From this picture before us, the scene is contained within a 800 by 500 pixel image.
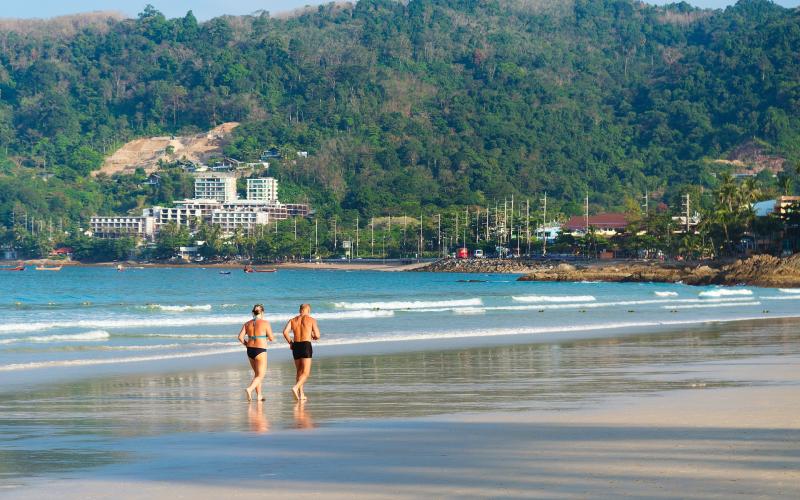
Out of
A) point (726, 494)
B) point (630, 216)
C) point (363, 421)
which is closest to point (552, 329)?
point (363, 421)

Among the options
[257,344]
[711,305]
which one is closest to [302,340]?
[257,344]

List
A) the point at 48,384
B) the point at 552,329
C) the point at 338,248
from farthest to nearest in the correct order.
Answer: the point at 338,248, the point at 552,329, the point at 48,384

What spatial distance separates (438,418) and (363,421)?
936 millimetres

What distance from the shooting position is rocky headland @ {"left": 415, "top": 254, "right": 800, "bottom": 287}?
261 feet

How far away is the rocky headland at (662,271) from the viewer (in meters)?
79.4

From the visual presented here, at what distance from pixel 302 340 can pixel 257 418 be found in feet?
6.23

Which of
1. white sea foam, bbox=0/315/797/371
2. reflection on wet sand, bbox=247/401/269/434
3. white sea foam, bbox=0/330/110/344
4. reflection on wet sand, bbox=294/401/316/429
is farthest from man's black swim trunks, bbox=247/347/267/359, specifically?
white sea foam, bbox=0/330/110/344

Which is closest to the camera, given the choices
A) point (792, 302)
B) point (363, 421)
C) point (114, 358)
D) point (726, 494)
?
point (726, 494)

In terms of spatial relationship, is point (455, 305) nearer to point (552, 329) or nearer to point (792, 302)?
point (792, 302)

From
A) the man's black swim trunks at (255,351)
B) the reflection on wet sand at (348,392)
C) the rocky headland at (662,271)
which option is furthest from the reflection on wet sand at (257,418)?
the rocky headland at (662,271)

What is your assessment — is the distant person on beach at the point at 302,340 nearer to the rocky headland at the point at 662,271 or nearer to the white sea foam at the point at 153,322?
the white sea foam at the point at 153,322

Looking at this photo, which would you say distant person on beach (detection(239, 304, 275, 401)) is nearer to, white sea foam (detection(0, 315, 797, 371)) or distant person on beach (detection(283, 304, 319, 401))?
distant person on beach (detection(283, 304, 319, 401))

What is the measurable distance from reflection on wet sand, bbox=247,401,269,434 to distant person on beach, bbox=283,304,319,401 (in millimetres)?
613

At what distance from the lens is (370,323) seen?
37719mm
